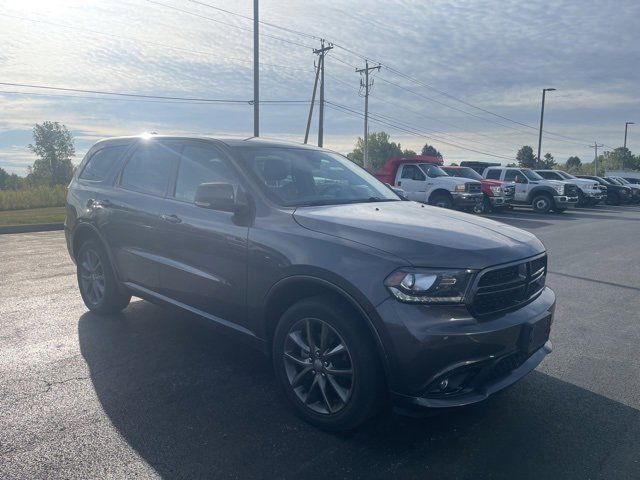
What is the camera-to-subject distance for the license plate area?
3.21 metres

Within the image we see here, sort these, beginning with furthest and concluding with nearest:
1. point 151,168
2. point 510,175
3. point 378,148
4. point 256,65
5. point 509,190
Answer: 1. point 378,148
2. point 510,175
3. point 509,190
4. point 256,65
5. point 151,168

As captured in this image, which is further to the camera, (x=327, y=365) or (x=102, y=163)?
(x=102, y=163)

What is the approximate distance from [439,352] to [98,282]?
4.01m

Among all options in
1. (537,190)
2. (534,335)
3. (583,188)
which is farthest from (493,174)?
(534,335)

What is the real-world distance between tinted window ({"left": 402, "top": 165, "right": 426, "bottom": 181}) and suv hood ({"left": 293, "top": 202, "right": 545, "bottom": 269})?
15183 mm

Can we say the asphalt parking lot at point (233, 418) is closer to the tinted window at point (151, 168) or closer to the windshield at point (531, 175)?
the tinted window at point (151, 168)

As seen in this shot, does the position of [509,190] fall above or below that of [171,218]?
above

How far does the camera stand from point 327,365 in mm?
3281

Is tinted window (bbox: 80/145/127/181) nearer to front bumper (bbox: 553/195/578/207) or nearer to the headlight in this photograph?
the headlight

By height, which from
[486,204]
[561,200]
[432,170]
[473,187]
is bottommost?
[486,204]

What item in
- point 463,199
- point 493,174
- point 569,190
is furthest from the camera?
point 493,174

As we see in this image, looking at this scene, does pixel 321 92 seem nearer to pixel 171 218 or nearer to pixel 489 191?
pixel 489 191

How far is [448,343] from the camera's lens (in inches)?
113

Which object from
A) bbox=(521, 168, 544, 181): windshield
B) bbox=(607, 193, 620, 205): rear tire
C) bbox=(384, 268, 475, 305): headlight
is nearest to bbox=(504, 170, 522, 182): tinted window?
bbox=(521, 168, 544, 181): windshield
